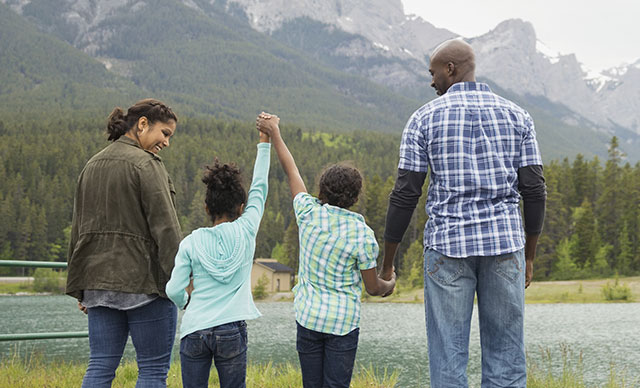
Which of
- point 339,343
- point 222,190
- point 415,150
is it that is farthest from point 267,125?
point 339,343

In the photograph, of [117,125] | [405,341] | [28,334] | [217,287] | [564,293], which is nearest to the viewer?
[217,287]

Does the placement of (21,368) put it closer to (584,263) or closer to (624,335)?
(624,335)

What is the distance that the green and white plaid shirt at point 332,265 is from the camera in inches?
137

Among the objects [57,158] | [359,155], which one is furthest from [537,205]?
[359,155]

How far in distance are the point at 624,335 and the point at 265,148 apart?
24.7 m

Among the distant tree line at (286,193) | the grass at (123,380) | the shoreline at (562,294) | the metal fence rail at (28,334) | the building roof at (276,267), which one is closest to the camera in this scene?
the grass at (123,380)

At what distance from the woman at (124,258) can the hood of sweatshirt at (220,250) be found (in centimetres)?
14

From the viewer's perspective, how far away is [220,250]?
3.58m

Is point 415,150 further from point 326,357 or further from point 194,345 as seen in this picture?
point 194,345

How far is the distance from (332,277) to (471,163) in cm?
100

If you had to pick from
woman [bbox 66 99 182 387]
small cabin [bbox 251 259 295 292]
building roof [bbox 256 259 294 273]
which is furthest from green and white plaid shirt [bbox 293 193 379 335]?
building roof [bbox 256 259 294 273]

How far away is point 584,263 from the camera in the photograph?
249 feet

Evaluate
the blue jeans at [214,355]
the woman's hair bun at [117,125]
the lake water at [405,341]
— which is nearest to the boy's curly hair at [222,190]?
the woman's hair bun at [117,125]

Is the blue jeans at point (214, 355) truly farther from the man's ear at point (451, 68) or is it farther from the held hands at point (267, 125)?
the man's ear at point (451, 68)
